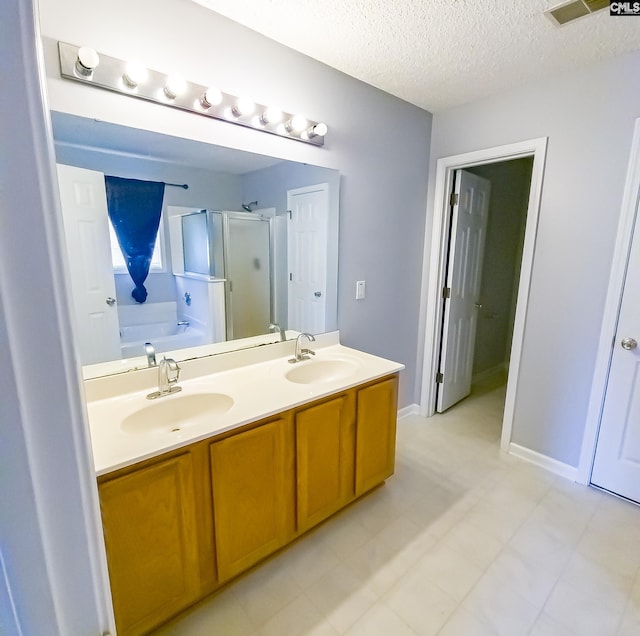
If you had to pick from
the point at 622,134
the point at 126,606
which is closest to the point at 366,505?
the point at 126,606

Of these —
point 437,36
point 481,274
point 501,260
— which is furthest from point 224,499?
point 501,260

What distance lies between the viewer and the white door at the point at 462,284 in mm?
2707

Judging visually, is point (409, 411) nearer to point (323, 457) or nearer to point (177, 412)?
point (323, 457)

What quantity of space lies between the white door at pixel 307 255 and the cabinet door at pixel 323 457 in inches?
26.0

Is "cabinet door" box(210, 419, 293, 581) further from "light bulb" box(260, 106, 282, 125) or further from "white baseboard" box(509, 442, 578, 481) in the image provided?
"white baseboard" box(509, 442, 578, 481)

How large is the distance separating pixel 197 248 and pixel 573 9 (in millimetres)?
1908

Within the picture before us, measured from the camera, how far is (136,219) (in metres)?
1.55

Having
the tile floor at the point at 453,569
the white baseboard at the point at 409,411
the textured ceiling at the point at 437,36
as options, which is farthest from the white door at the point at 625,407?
the white baseboard at the point at 409,411

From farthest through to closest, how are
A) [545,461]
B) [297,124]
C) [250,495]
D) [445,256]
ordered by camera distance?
[445,256] → [545,461] → [297,124] → [250,495]

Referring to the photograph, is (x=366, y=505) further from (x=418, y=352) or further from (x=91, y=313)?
(x=91, y=313)

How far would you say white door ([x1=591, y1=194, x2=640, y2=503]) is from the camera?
1.88 metres

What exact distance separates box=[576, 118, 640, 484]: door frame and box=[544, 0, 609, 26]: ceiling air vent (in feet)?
2.10

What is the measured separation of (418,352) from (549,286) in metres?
1.07

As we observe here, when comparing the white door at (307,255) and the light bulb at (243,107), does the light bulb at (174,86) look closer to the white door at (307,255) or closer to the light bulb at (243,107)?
the light bulb at (243,107)
